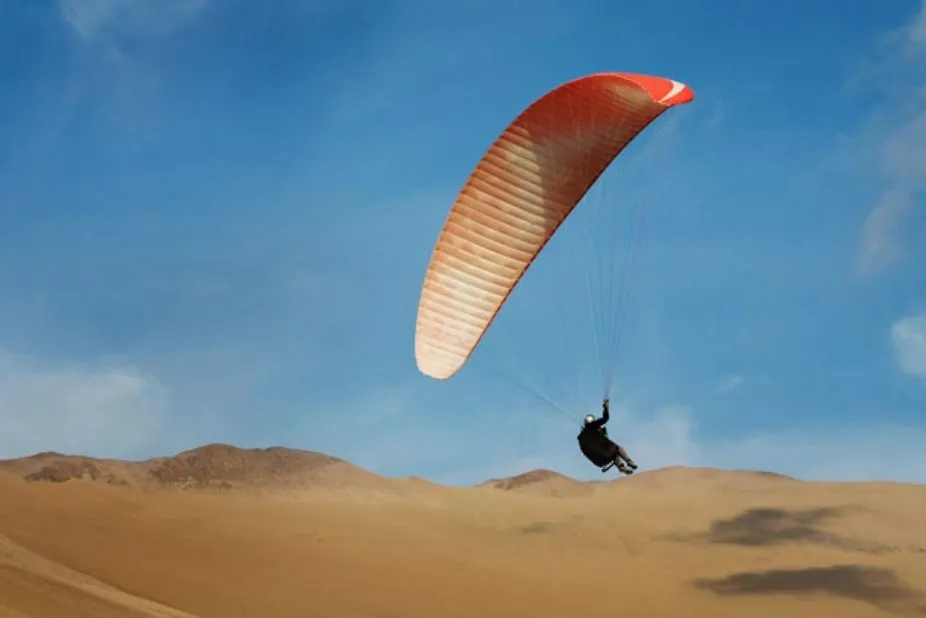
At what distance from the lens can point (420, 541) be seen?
2533cm

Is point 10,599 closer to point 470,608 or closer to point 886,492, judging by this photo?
point 470,608

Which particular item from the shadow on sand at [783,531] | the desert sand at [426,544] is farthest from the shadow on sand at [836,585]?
the shadow on sand at [783,531]

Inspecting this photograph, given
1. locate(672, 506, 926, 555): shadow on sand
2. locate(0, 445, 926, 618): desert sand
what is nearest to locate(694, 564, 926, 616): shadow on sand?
locate(0, 445, 926, 618): desert sand

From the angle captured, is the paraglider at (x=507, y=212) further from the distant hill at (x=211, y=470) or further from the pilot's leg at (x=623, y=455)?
the distant hill at (x=211, y=470)

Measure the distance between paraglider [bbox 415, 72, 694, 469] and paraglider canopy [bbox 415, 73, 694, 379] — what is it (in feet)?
0.05

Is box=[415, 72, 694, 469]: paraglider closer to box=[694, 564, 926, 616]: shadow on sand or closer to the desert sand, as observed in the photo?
the desert sand

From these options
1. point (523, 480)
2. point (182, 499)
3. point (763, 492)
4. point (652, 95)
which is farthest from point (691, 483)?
point (652, 95)

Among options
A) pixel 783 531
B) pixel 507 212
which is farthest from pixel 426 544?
pixel 507 212

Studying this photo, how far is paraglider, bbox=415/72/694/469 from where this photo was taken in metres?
14.6

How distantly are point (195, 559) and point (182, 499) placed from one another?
5743 mm

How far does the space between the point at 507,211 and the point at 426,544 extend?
12587 mm

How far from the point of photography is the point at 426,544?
25.0 meters

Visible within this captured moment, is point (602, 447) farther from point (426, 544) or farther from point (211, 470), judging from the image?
point (211, 470)

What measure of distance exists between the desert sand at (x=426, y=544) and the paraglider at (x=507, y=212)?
558cm
